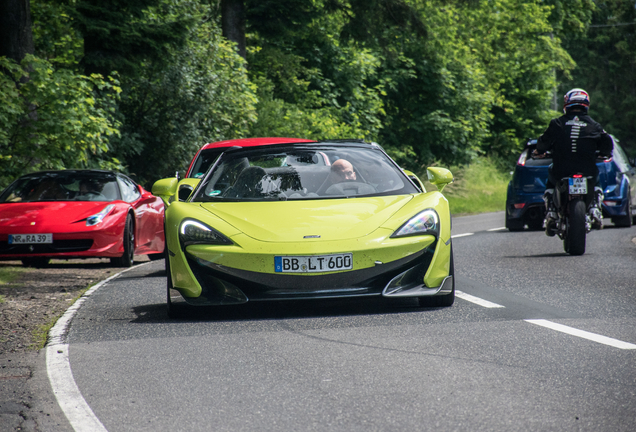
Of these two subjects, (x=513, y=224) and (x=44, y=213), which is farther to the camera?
(x=513, y=224)

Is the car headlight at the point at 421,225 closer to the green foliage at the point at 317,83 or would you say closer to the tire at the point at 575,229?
the tire at the point at 575,229

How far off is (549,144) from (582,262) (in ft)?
5.15

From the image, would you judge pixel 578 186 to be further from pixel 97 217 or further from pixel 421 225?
pixel 97 217

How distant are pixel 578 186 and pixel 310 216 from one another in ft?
Result: 17.2

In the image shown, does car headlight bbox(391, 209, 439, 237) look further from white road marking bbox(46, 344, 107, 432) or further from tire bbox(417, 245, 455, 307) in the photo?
white road marking bbox(46, 344, 107, 432)

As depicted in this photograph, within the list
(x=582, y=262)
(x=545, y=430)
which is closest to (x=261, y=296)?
(x=545, y=430)

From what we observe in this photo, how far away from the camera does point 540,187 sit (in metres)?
14.8

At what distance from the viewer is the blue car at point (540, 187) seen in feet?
48.9

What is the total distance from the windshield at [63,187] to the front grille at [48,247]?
96cm

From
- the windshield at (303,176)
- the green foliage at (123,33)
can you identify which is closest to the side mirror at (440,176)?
the windshield at (303,176)

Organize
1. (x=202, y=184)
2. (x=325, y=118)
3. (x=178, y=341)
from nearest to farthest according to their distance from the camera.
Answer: (x=178, y=341) < (x=202, y=184) < (x=325, y=118)

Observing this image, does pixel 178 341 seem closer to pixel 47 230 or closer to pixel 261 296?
pixel 261 296

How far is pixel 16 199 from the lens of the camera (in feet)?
41.2

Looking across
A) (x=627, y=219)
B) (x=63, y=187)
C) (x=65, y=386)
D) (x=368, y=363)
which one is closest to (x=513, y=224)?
(x=627, y=219)
